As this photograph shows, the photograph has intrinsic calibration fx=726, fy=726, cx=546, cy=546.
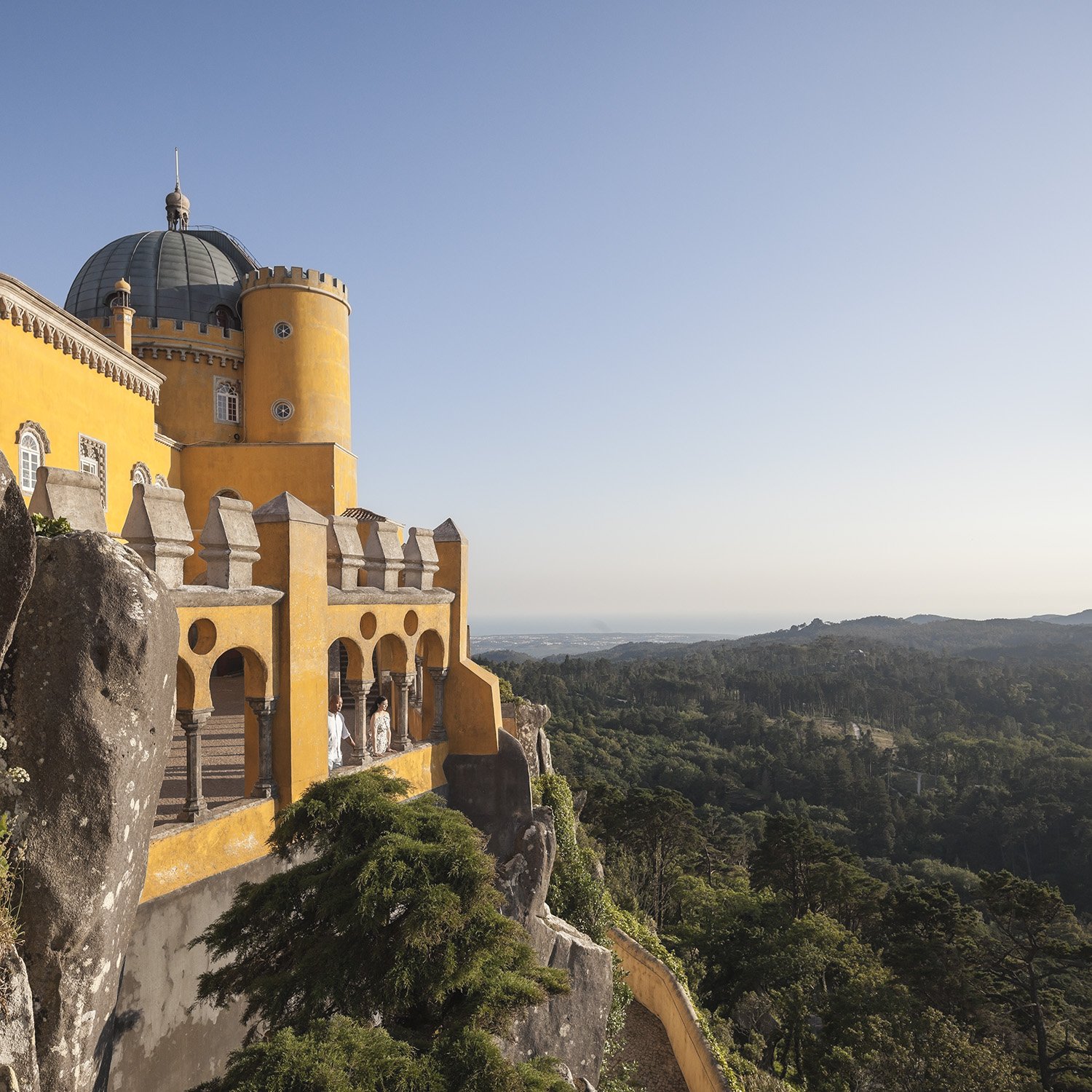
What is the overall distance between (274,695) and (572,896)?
964 centimetres

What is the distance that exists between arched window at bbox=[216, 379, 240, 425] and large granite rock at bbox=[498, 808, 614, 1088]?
16.8 m

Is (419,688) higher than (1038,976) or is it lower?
higher

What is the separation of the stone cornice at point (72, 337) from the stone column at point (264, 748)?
34.7 feet

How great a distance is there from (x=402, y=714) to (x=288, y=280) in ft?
53.6

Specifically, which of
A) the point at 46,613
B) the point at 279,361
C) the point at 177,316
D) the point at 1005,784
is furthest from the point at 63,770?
the point at 1005,784

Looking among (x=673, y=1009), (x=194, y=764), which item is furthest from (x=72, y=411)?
(x=673, y=1009)

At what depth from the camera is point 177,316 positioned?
23.4 m

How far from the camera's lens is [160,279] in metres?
23.5

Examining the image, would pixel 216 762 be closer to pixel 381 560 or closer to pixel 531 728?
pixel 381 560

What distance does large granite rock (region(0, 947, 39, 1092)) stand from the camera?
18.6ft

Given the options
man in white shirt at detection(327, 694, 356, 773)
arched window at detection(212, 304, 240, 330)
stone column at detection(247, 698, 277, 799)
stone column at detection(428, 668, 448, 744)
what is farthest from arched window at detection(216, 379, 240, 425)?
stone column at detection(247, 698, 277, 799)

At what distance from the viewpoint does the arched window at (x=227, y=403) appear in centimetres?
2319

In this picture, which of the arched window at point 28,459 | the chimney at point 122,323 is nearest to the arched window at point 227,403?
the chimney at point 122,323

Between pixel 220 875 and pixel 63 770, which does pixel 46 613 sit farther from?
pixel 220 875
